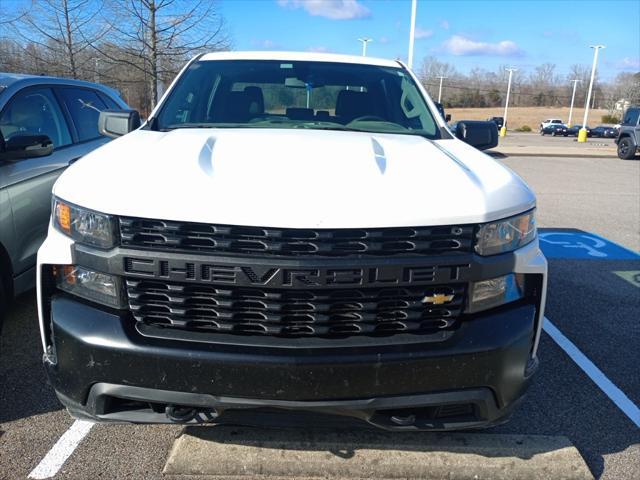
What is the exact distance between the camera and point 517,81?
120 m

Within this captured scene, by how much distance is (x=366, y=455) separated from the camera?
2.56 meters

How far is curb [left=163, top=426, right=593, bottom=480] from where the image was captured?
8.08 feet

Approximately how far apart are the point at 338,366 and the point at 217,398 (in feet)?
1.57

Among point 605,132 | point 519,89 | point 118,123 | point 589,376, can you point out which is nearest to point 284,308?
point 118,123

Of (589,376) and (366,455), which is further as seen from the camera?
(589,376)

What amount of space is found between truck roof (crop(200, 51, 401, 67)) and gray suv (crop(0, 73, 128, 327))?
1.41 m

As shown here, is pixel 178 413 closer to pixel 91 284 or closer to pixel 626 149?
pixel 91 284

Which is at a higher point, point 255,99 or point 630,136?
point 255,99

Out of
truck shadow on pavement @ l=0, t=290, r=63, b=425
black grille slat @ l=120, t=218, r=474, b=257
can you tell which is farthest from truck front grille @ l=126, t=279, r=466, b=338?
truck shadow on pavement @ l=0, t=290, r=63, b=425

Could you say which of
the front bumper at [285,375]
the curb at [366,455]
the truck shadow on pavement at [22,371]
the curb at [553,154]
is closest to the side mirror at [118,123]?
the truck shadow on pavement at [22,371]

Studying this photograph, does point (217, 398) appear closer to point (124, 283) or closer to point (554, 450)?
point (124, 283)

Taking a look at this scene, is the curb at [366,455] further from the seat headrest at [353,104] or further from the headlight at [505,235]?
the seat headrest at [353,104]

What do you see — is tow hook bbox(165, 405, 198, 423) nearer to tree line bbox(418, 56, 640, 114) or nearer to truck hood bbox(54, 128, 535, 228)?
truck hood bbox(54, 128, 535, 228)

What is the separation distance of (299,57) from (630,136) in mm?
19954
